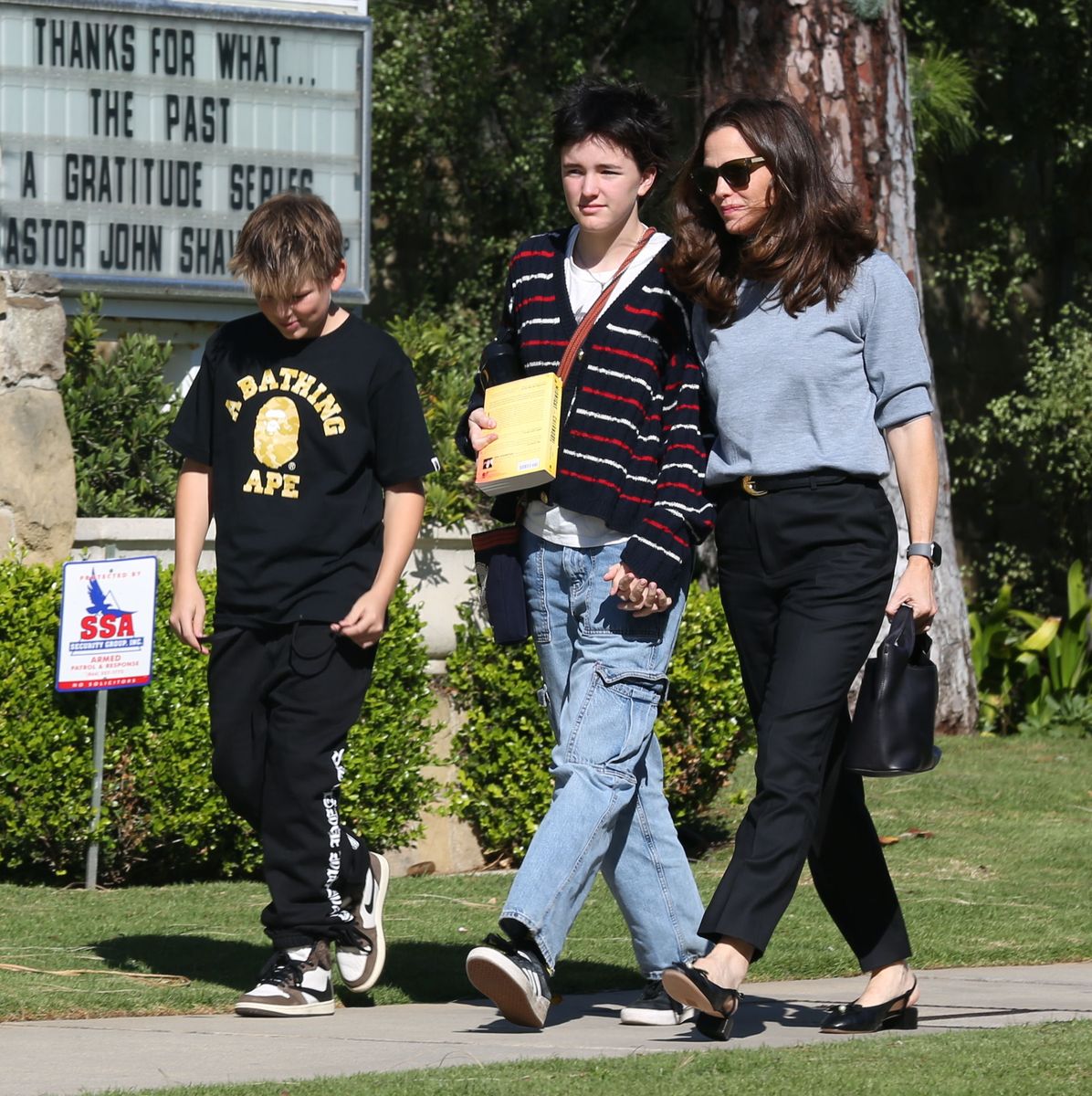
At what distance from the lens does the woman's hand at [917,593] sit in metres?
4.12

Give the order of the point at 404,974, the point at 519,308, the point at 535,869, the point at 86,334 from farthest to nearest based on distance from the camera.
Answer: the point at 86,334 → the point at 404,974 → the point at 519,308 → the point at 535,869

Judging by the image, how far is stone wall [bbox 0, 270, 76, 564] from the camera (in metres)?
6.91

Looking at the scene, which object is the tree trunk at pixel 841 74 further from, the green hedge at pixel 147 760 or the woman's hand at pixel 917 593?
the woman's hand at pixel 917 593

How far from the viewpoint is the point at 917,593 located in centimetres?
412

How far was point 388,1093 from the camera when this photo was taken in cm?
350

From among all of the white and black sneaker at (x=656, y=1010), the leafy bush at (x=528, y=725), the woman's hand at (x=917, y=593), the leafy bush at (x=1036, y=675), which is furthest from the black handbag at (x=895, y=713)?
the leafy bush at (x=1036, y=675)

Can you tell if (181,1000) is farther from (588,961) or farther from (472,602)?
(472,602)

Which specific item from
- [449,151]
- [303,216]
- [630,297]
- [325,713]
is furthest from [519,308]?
[449,151]

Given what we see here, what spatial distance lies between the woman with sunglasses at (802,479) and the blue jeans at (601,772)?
262 millimetres

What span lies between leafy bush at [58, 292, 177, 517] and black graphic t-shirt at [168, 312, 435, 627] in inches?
124

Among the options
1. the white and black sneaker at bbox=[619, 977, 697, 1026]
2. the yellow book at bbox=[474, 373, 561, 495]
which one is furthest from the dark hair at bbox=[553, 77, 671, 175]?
the white and black sneaker at bbox=[619, 977, 697, 1026]

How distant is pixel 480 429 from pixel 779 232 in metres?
0.80

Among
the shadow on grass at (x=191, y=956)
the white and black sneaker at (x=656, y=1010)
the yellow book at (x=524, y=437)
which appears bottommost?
the shadow on grass at (x=191, y=956)

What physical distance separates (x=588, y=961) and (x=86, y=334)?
4.00 meters
